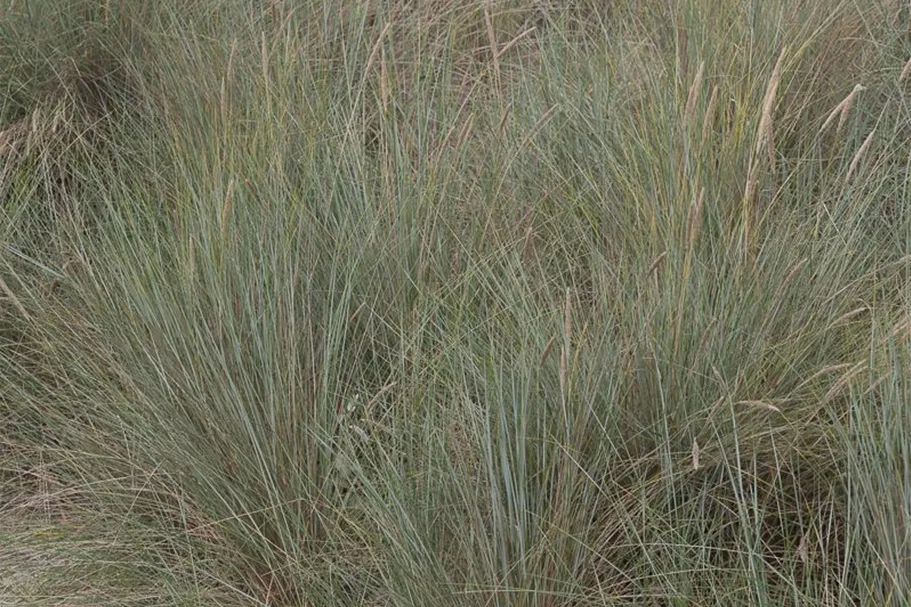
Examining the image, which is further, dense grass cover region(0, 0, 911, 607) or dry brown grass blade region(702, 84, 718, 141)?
dry brown grass blade region(702, 84, 718, 141)

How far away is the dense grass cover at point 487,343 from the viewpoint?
1.92 m

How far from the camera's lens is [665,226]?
8.04ft

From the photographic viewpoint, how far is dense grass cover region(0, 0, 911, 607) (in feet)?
6.30

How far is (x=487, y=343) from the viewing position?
228 cm

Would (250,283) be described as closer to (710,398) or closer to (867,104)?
(710,398)

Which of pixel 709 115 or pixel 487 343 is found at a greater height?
pixel 709 115

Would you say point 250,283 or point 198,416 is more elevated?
point 250,283

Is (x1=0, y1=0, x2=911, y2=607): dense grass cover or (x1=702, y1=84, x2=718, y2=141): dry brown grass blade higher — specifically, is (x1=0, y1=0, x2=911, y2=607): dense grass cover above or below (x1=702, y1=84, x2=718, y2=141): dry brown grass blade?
below

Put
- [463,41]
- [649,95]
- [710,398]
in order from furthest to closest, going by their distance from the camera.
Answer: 1. [463,41]
2. [649,95]
3. [710,398]

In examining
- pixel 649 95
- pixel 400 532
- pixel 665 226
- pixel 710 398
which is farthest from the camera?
pixel 649 95

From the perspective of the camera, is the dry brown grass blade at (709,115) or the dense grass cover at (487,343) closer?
the dense grass cover at (487,343)

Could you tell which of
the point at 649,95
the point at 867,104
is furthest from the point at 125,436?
the point at 867,104

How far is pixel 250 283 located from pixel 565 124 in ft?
3.20

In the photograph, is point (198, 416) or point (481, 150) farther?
point (481, 150)
